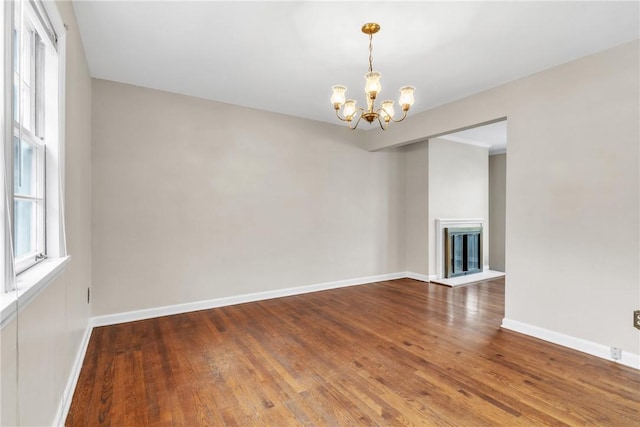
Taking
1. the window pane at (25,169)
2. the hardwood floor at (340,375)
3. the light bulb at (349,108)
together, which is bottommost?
the hardwood floor at (340,375)

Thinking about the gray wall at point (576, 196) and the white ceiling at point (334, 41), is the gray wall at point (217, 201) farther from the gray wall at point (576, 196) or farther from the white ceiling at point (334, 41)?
the gray wall at point (576, 196)

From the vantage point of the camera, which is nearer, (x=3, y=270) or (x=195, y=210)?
(x=3, y=270)

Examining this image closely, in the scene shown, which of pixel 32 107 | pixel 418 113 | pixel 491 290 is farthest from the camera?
pixel 491 290

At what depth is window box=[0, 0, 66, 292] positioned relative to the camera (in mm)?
1454

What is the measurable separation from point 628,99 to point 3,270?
4102mm

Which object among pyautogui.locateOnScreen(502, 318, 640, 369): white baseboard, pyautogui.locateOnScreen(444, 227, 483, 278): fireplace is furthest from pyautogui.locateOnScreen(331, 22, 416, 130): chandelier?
pyautogui.locateOnScreen(444, 227, 483, 278): fireplace

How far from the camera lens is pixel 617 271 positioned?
259cm

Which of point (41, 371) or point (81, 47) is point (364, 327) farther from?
point (81, 47)

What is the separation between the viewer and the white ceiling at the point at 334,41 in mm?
2213

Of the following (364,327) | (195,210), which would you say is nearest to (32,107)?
(195,210)

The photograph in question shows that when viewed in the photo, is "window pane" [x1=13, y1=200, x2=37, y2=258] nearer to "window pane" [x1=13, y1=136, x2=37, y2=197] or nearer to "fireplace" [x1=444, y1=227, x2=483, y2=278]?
"window pane" [x1=13, y1=136, x2=37, y2=197]

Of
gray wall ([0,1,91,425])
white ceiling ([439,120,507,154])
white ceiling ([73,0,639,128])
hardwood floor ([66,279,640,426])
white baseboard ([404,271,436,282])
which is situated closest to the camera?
gray wall ([0,1,91,425])

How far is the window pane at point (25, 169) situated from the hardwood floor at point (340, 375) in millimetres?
1350

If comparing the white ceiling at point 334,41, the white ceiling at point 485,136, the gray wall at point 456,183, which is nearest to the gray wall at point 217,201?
the white ceiling at point 334,41
